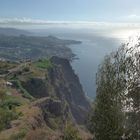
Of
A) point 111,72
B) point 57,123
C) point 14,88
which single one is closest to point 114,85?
point 111,72

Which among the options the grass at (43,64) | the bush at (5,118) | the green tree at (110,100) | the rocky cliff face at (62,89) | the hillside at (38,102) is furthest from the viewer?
the grass at (43,64)

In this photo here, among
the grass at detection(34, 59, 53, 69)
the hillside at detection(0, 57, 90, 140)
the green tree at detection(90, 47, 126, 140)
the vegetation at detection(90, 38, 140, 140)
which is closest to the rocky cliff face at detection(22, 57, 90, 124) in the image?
the hillside at detection(0, 57, 90, 140)

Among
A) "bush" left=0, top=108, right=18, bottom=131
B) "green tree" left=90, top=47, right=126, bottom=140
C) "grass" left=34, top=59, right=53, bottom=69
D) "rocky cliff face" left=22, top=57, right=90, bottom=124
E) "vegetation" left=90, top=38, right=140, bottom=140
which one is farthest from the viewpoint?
"grass" left=34, top=59, right=53, bottom=69

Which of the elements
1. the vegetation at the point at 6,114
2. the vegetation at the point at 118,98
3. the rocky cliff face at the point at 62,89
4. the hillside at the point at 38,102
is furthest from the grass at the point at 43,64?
the vegetation at the point at 118,98

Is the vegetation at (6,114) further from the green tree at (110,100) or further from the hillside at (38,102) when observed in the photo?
the green tree at (110,100)

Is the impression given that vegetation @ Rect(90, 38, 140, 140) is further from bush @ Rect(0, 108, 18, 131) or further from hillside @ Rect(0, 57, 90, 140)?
bush @ Rect(0, 108, 18, 131)

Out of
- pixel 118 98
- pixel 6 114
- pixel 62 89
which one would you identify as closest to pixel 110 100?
pixel 118 98

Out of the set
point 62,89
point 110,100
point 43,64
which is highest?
point 110,100

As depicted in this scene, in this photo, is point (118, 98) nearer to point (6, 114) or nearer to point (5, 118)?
point (5, 118)
